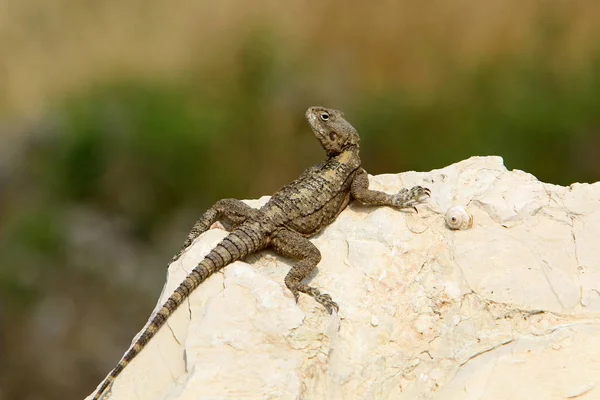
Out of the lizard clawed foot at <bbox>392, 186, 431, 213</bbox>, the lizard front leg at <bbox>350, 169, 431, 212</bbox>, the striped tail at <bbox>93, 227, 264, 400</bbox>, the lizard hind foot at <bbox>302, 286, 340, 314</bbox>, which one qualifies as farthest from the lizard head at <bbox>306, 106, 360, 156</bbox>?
the lizard hind foot at <bbox>302, 286, 340, 314</bbox>

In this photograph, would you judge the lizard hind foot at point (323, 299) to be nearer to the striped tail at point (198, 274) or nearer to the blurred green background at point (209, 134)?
the striped tail at point (198, 274)

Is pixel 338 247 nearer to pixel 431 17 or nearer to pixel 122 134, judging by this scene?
pixel 122 134

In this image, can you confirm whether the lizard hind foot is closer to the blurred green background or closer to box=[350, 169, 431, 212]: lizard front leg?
box=[350, 169, 431, 212]: lizard front leg

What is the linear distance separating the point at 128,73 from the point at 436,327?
6914 mm

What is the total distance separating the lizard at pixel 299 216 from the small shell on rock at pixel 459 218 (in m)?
0.43

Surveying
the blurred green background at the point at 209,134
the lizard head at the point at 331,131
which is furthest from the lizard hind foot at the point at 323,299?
the blurred green background at the point at 209,134

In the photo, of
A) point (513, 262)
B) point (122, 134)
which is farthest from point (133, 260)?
point (513, 262)

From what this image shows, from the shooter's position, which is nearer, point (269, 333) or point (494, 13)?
point (269, 333)

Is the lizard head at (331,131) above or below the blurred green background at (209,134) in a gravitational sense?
below

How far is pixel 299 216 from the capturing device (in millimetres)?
5434

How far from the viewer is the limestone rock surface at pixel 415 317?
13.2ft

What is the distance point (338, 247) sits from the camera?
5.23 m

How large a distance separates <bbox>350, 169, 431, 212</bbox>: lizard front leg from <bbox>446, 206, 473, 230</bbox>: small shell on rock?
1.30 feet

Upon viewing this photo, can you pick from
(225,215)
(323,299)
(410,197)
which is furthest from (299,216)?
(323,299)
